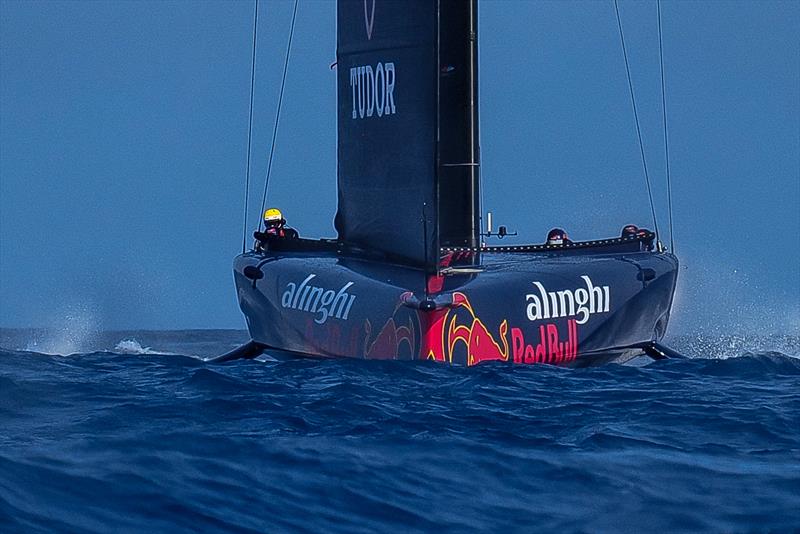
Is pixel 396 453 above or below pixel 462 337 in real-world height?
below

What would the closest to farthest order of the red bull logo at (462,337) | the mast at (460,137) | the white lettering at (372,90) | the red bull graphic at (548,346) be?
the red bull logo at (462,337) → the red bull graphic at (548,346) → the white lettering at (372,90) → the mast at (460,137)

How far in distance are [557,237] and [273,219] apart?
115 inches

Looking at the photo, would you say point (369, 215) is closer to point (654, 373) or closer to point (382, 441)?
→ point (654, 373)

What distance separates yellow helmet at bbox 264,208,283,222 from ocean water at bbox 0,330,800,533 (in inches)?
220

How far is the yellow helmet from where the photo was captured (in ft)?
44.3

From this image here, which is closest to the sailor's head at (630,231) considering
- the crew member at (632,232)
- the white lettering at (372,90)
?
the crew member at (632,232)

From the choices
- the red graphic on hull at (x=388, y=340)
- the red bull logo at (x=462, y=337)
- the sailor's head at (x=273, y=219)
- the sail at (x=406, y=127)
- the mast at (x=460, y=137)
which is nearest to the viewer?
the red bull logo at (x=462, y=337)

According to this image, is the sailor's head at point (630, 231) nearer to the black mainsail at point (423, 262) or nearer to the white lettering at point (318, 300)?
the black mainsail at point (423, 262)

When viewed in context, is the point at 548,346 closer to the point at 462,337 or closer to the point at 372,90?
the point at 462,337

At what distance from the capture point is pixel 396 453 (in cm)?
517

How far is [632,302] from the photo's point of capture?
10.2 metres

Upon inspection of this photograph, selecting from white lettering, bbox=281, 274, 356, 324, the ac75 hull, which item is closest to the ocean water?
the ac75 hull

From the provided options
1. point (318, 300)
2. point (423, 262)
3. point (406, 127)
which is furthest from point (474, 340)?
point (406, 127)

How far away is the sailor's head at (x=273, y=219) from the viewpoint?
44.1 ft
